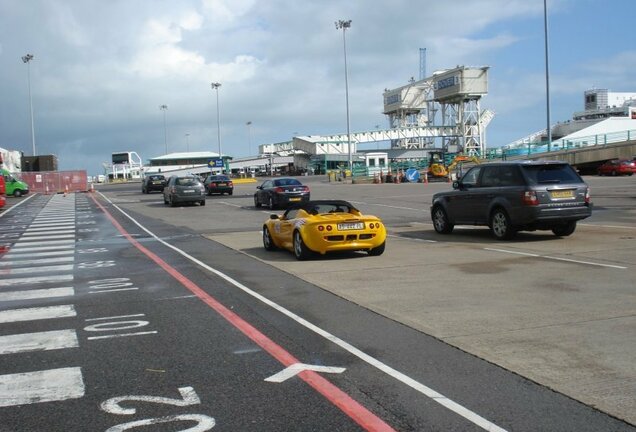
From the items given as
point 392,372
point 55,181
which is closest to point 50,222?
point 392,372

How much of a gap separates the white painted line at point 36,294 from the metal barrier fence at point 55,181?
180 ft

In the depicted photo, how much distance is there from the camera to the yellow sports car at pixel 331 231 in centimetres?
1223

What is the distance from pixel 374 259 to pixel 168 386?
7655mm

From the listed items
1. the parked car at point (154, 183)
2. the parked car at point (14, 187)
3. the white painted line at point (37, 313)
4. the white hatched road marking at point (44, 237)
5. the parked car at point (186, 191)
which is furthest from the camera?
the parked car at point (14, 187)

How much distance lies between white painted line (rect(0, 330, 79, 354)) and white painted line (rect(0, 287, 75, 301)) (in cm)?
242

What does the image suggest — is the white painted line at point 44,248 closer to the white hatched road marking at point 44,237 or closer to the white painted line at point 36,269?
the white hatched road marking at point 44,237

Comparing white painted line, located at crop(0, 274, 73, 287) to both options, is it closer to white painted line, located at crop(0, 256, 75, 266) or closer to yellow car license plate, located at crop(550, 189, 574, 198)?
white painted line, located at crop(0, 256, 75, 266)

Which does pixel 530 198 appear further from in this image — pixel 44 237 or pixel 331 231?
pixel 44 237

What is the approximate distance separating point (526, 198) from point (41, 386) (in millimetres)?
11069

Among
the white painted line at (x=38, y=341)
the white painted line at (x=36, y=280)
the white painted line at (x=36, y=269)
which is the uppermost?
the white painted line at (x=36, y=269)

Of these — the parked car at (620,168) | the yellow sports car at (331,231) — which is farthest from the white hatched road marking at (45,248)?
the parked car at (620,168)

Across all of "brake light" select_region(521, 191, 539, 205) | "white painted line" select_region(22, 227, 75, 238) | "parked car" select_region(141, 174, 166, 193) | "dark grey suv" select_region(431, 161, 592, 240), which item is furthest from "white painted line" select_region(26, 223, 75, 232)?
"parked car" select_region(141, 174, 166, 193)

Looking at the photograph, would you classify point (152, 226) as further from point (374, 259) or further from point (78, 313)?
point (78, 313)

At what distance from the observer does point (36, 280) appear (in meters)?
10.8
